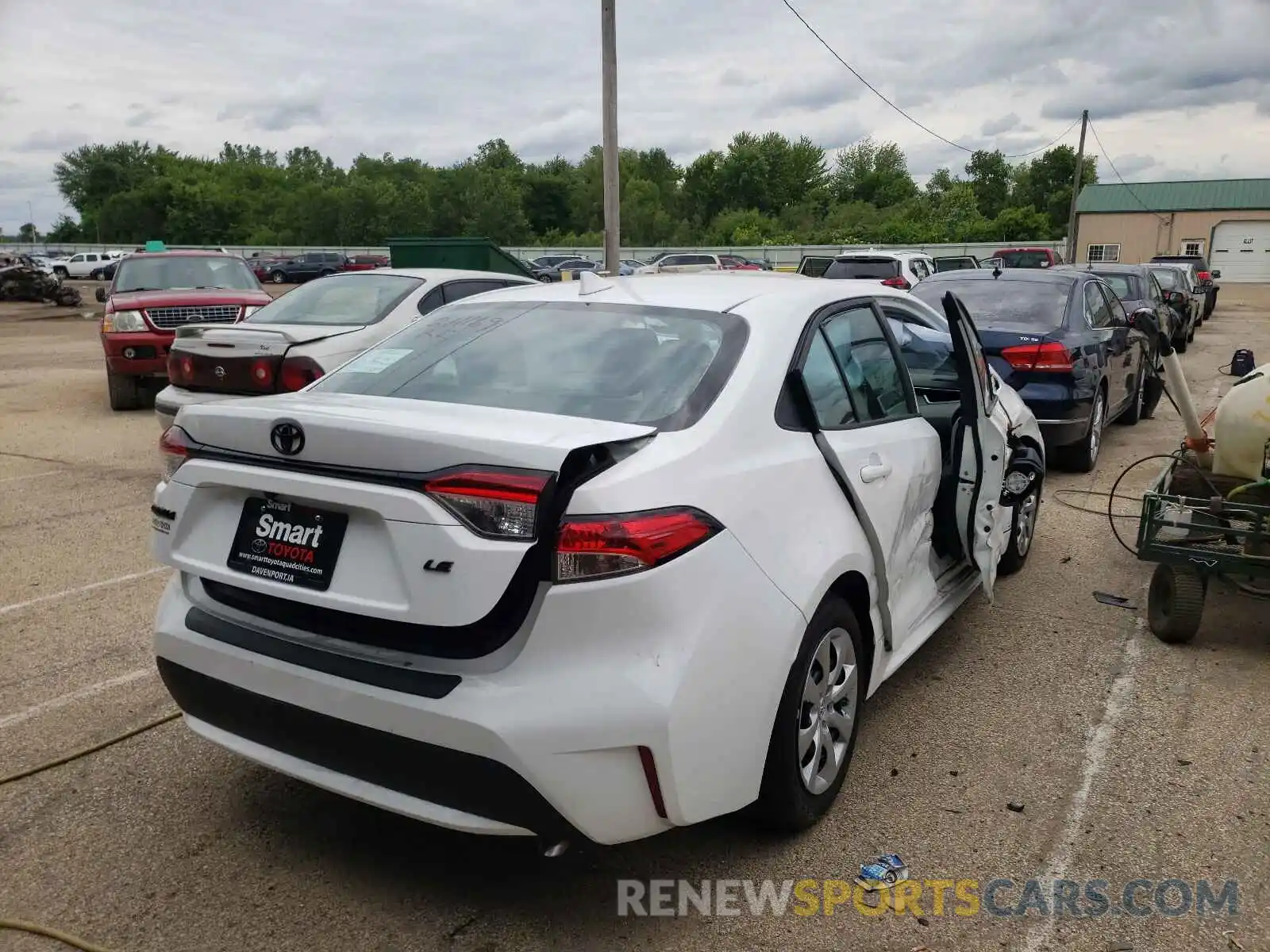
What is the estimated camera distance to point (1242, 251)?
52375 mm

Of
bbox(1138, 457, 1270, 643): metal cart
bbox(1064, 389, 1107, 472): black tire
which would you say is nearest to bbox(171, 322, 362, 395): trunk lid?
bbox(1138, 457, 1270, 643): metal cart

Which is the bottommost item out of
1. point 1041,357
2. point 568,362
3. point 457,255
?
point 1041,357

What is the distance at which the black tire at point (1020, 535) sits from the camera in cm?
541

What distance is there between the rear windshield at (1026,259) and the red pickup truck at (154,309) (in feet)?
82.8

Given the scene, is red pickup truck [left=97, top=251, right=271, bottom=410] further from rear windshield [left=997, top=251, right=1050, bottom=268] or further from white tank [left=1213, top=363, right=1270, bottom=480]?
rear windshield [left=997, top=251, right=1050, bottom=268]

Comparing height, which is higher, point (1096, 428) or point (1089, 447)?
point (1096, 428)

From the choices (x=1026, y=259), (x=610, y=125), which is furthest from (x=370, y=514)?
(x=1026, y=259)

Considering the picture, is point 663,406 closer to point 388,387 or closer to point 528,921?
point 388,387

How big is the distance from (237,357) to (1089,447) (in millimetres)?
6670

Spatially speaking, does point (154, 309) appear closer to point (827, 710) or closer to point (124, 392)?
point (124, 392)

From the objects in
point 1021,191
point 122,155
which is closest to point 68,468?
point 1021,191

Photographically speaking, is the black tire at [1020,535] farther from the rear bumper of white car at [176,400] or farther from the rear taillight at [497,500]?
the rear bumper of white car at [176,400]

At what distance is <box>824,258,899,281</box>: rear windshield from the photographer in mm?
17953

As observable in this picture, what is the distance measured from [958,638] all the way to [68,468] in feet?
23.8
